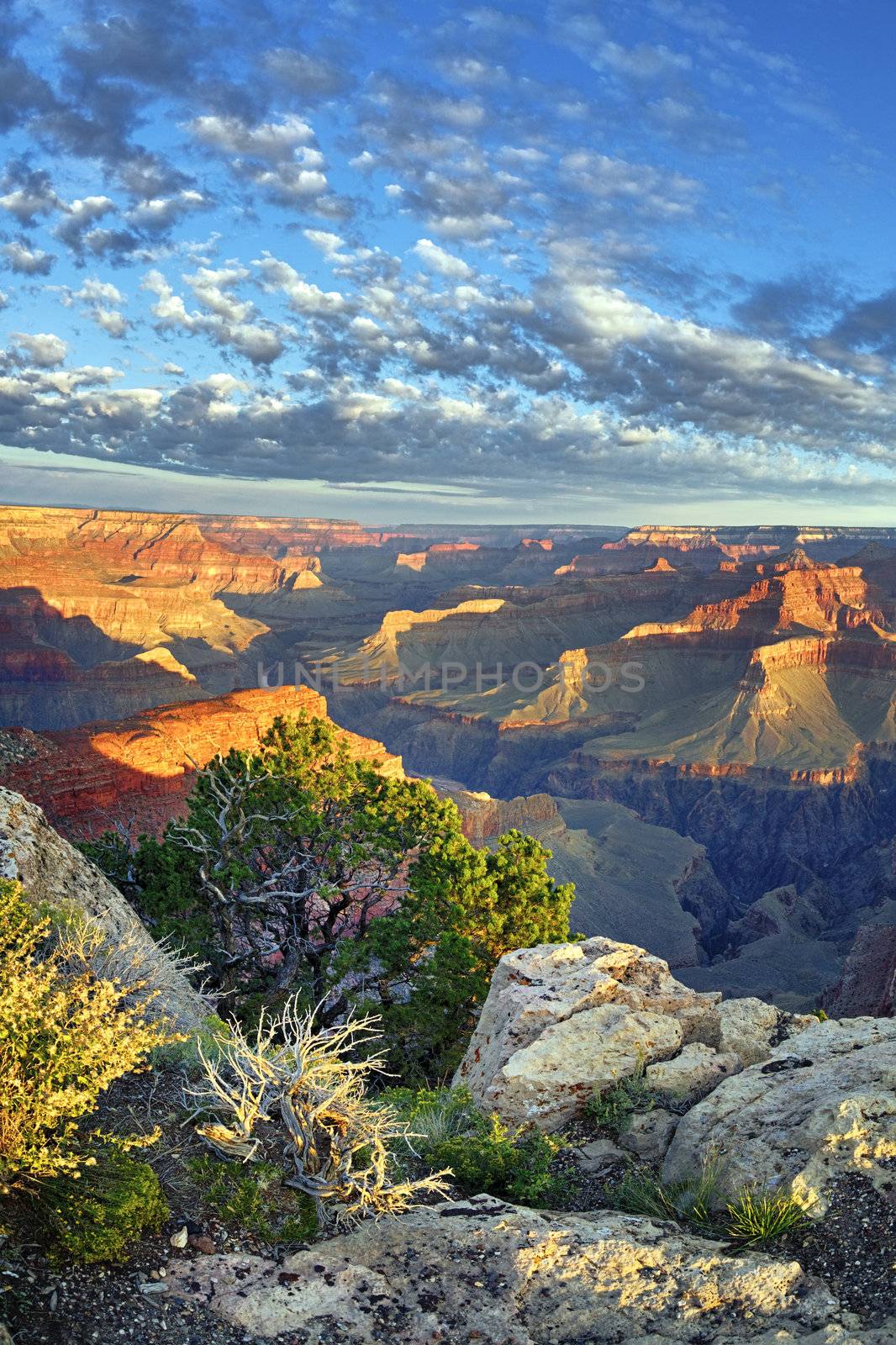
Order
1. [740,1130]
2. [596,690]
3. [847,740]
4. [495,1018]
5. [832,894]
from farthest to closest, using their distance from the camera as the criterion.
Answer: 1. [596,690]
2. [847,740]
3. [832,894]
4. [495,1018]
5. [740,1130]

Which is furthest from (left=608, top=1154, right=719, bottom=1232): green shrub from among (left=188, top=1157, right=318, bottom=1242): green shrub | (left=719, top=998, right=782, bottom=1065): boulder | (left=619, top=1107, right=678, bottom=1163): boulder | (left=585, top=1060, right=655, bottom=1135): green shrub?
(left=719, top=998, right=782, bottom=1065): boulder

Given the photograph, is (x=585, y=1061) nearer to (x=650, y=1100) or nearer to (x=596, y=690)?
(x=650, y=1100)

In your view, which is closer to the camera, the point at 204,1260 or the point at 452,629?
the point at 204,1260

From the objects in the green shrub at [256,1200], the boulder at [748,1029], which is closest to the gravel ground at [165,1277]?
the green shrub at [256,1200]

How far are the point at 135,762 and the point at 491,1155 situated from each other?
42.8 m

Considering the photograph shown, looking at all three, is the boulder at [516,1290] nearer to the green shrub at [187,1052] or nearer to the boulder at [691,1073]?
the green shrub at [187,1052]

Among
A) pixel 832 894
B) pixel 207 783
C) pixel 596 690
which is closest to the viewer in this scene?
pixel 207 783

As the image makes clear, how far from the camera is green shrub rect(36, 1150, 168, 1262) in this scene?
680 cm

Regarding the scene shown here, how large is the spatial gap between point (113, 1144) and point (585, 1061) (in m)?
5.94

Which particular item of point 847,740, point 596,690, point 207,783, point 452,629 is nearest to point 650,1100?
point 207,783

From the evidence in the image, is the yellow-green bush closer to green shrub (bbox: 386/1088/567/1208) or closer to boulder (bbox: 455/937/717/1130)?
green shrub (bbox: 386/1088/567/1208)

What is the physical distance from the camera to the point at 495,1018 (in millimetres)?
13469

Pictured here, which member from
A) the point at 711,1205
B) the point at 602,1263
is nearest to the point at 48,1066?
the point at 602,1263

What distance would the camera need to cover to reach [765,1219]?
771cm
